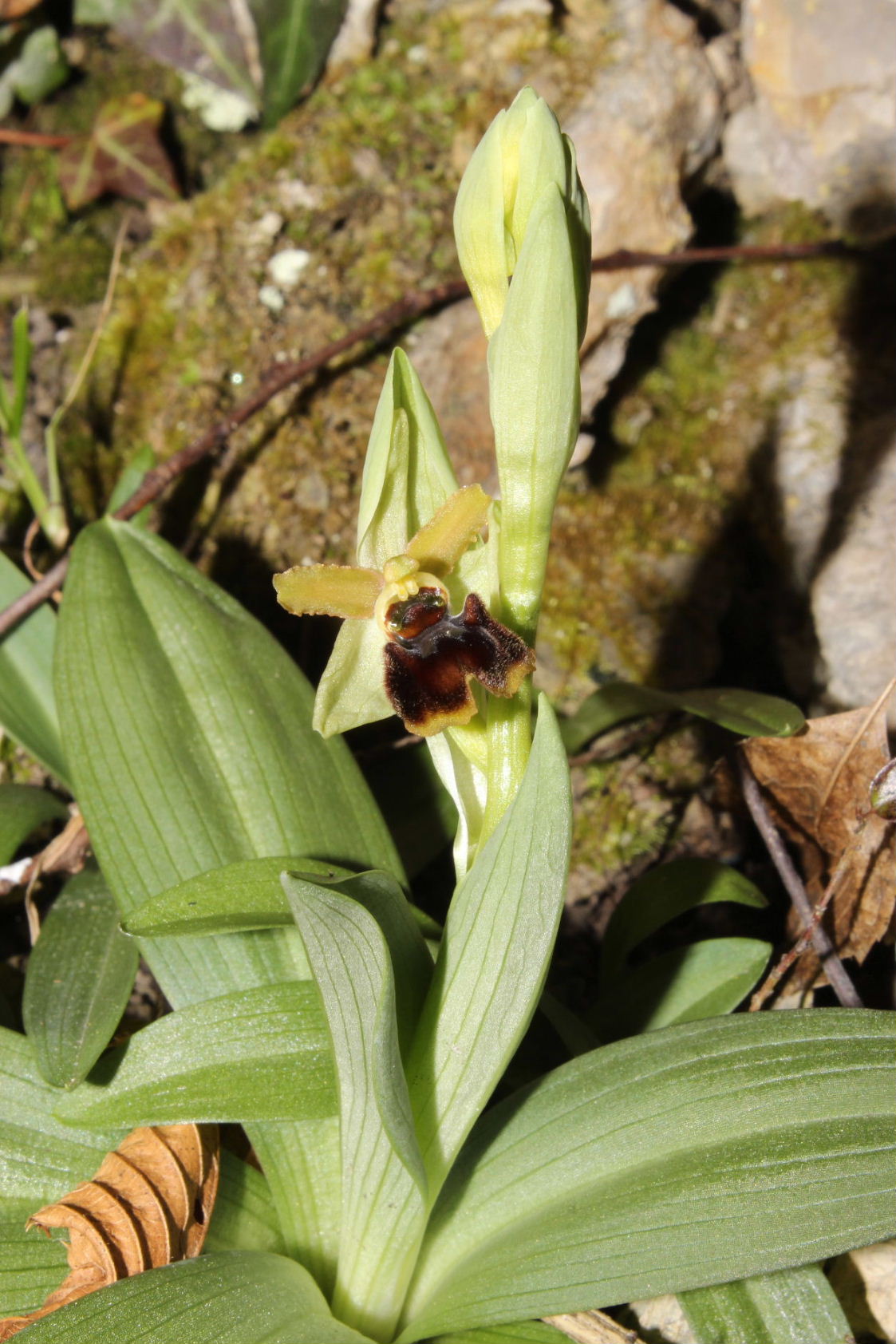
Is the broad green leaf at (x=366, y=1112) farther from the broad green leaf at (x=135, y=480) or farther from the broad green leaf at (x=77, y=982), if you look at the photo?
the broad green leaf at (x=135, y=480)

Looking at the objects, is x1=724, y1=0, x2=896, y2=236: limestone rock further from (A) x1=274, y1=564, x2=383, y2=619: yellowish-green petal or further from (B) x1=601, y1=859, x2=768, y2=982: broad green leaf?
(A) x1=274, y1=564, x2=383, y2=619: yellowish-green petal

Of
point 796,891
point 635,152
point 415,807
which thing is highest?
point 635,152

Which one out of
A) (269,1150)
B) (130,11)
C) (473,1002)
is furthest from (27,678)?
(130,11)

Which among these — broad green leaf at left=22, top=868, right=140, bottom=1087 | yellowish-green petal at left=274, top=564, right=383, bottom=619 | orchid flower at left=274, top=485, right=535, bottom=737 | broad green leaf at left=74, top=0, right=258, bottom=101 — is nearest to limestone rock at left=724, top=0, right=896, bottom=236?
broad green leaf at left=74, top=0, right=258, bottom=101

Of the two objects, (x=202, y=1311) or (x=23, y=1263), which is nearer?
(x=202, y=1311)

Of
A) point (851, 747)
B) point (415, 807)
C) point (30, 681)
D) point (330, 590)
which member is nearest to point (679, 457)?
point (851, 747)

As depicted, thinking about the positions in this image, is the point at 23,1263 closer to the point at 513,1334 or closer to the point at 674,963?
the point at 513,1334
